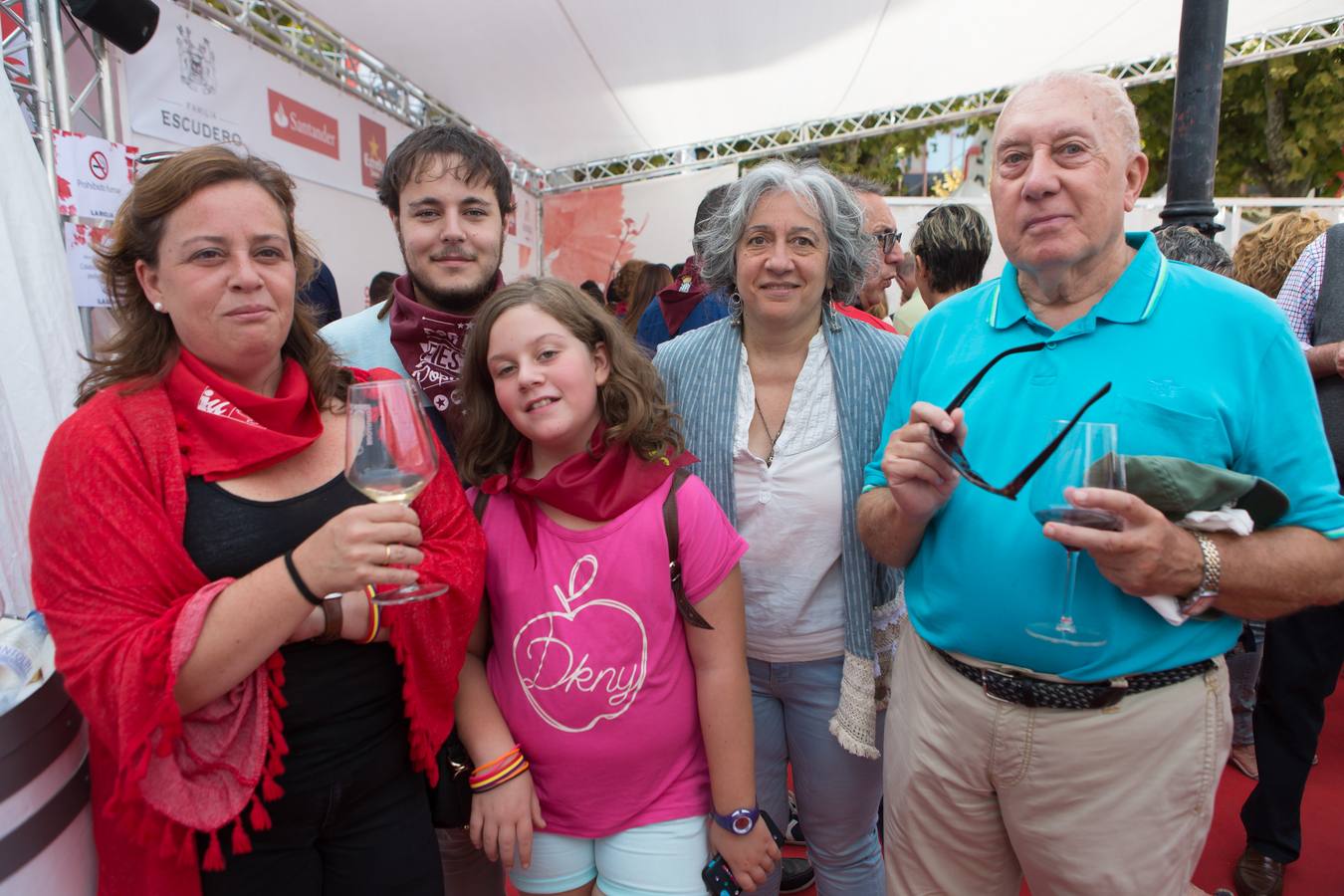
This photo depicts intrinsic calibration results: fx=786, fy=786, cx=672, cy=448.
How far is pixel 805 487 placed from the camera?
6.87 feet

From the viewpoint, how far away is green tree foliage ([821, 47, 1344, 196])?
11.6 meters

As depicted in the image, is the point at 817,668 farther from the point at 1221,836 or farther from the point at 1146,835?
the point at 1221,836

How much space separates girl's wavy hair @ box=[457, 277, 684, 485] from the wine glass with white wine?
56cm

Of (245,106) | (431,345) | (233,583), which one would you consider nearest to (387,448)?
(233,583)

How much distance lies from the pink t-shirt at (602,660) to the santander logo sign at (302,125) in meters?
4.85

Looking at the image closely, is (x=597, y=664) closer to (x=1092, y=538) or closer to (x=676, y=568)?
(x=676, y=568)

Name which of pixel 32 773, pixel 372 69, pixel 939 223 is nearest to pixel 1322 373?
pixel 939 223

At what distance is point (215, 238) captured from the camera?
1.42 meters

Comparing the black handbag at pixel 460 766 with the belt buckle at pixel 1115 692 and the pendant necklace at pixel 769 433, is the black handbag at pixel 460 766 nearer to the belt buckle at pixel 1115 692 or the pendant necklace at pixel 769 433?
the pendant necklace at pixel 769 433

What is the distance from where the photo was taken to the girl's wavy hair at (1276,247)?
3.40 metres

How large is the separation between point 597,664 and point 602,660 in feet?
0.04

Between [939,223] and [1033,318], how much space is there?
255 cm

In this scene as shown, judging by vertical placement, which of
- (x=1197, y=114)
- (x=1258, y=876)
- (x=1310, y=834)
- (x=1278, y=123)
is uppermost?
(x=1278, y=123)

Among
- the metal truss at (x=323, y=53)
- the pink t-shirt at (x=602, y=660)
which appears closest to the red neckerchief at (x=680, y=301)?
the metal truss at (x=323, y=53)
